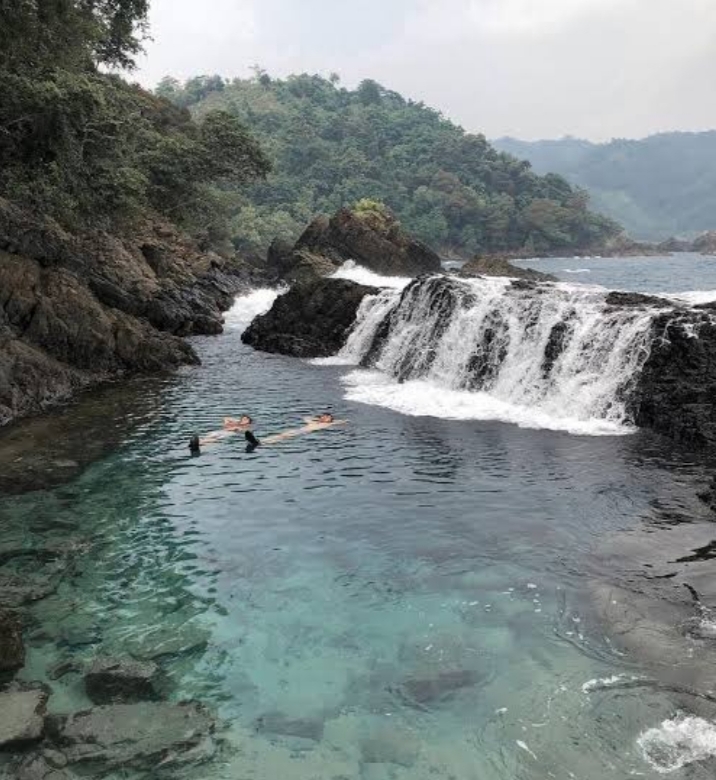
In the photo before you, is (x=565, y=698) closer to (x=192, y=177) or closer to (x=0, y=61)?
(x=0, y=61)

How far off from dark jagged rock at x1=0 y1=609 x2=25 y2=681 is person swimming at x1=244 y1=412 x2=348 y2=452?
9134mm

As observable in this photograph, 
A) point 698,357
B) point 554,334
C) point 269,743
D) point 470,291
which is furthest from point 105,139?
point 269,743

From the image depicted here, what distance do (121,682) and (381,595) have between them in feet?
13.0

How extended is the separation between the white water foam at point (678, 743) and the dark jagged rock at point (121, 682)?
5551 mm

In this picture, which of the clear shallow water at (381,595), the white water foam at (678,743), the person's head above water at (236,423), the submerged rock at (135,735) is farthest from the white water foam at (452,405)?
the submerged rock at (135,735)

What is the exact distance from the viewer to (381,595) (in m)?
10.9

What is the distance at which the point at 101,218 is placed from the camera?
1258 inches

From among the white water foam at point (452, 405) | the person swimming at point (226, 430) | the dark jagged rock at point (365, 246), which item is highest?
the dark jagged rock at point (365, 246)

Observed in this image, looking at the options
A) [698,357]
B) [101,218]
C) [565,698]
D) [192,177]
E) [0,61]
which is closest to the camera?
[565,698]

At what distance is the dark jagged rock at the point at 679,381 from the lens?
1836cm

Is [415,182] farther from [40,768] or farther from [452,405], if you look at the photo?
[40,768]

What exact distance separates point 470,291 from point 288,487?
1497 centimetres

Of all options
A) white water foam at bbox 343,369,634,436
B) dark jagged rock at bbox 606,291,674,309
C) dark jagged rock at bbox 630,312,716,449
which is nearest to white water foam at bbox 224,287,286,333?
white water foam at bbox 343,369,634,436

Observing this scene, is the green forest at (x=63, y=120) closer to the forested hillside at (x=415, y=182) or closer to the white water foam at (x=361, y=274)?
the white water foam at (x=361, y=274)
